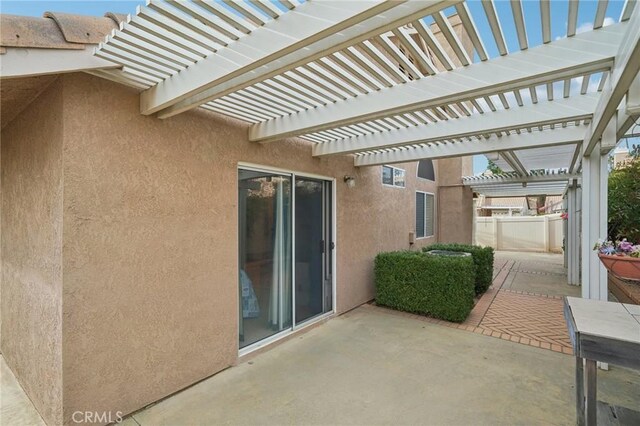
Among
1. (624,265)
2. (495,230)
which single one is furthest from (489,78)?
(495,230)

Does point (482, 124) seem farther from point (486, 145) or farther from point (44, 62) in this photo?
point (44, 62)

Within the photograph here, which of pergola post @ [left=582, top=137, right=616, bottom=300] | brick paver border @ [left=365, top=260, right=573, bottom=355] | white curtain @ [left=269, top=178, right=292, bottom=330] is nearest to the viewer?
pergola post @ [left=582, top=137, right=616, bottom=300]

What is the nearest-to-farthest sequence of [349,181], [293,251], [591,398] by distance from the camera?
[591,398]
[293,251]
[349,181]

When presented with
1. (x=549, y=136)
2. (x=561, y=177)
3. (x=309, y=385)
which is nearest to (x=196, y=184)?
(x=309, y=385)

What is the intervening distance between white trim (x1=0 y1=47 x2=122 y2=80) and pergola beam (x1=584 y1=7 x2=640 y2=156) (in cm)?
360

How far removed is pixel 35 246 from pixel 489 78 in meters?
4.51

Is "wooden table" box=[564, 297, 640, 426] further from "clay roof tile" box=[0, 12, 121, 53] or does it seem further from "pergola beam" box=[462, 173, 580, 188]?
"pergola beam" box=[462, 173, 580, 188]

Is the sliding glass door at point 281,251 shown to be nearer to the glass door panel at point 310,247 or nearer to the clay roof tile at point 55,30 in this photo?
the glass door panel at point 310,247

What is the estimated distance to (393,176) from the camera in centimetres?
817

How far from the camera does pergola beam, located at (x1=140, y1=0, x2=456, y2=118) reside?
1.70 metres

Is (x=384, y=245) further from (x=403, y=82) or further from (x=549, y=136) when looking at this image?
(x=403, y=82)

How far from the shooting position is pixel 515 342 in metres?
4.77

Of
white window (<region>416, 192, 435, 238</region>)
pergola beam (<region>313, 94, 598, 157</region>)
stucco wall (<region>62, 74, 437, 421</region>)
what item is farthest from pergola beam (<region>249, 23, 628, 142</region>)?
white window (<region>416, 192, 435, 238</region>)

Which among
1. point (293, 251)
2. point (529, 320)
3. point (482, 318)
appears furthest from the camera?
point (482, 318)
